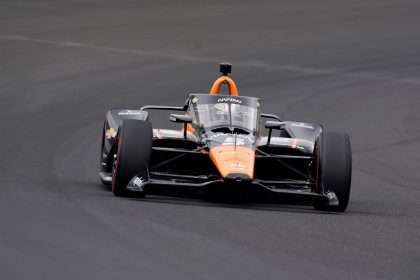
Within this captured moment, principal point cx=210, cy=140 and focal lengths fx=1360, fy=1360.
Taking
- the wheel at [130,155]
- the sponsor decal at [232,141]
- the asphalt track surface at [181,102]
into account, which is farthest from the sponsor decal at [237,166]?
the wheel at [130,155]

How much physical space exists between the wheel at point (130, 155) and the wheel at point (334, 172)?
192 centimetres

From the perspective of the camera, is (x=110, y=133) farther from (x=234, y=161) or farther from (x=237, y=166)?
(x=237, y=166)

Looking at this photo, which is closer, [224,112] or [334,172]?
[334,172]

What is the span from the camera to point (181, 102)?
24.6 metres

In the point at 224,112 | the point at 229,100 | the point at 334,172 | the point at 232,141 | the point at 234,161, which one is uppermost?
the point at 229,100

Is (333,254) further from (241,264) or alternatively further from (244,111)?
(244,111)

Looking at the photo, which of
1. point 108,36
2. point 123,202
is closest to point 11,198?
point 123,202

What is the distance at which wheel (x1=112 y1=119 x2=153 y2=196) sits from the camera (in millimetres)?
14945

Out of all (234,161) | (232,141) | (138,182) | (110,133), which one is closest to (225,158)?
(234,161)

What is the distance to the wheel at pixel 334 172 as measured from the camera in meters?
15.0

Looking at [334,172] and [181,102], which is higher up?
[334,172]

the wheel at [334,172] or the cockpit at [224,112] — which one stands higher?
the cockpit at [224,112]

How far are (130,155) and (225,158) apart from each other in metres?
1.05

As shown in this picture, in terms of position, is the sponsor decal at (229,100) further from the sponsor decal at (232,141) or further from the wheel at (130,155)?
the wheel at (130,155)
